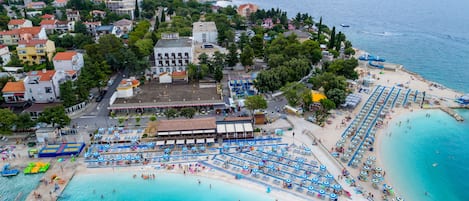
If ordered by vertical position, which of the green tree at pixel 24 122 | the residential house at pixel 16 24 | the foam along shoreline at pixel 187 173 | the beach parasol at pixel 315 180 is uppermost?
the residential house at pixel 16 24

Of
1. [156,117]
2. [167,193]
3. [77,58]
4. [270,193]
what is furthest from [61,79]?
[270,193]

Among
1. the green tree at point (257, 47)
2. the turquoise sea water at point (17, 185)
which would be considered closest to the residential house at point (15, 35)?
the green tree at point (257, 47)

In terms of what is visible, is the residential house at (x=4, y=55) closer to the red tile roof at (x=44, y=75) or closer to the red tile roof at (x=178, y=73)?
the red tile roof at (x=44, y=75)

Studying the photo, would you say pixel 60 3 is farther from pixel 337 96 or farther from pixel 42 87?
pixel 337 96

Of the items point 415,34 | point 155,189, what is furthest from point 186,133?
point 415,34

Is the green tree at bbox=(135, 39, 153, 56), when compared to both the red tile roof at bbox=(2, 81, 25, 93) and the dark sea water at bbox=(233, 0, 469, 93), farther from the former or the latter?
the dark sea water at bbox=(233, 0, 469, 93)

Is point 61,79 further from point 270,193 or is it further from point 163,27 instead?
point 163,27

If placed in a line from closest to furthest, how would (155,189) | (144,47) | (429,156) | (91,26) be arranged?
1. (155,189)
2. (429,156)
3. (144,47)
4. (91,26)
